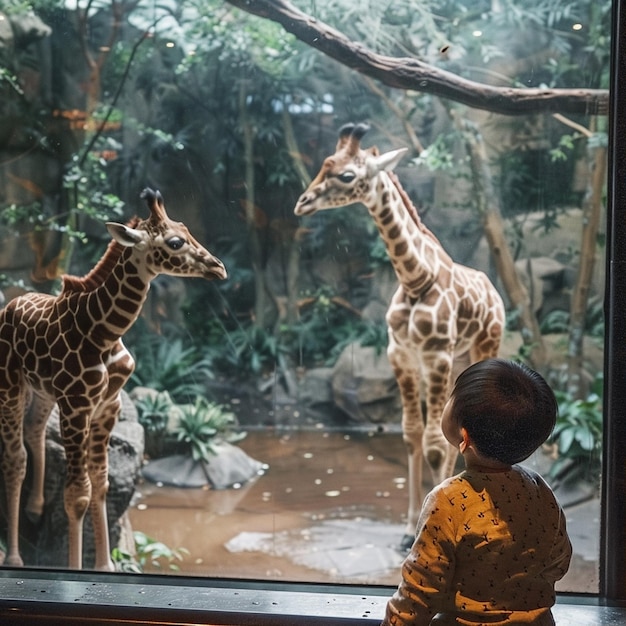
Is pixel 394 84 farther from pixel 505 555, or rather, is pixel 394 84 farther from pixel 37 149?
pixel 505 555

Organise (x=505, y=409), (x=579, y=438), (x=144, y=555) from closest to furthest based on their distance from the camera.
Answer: (x=505, y=409) → (x=579, y=438) → (x=144, y=555)

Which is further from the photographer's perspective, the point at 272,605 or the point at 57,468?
the point at 57,468

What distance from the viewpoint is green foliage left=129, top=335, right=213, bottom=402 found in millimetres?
2799

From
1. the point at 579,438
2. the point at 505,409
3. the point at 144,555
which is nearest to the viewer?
the point at 505,409

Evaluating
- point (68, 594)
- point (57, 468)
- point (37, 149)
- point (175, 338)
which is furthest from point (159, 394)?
point (37, 149)

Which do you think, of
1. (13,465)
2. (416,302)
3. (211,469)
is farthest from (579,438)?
(13,465)

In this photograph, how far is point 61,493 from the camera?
284 cm

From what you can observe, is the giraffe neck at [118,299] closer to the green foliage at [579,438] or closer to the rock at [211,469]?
the rock at [211,469]

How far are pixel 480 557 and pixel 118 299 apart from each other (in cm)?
157

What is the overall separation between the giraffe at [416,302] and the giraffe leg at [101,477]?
915 mm

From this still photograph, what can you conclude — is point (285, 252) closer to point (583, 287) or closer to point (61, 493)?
point (583, 287)

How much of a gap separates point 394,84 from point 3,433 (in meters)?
1.70

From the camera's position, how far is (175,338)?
110 inches

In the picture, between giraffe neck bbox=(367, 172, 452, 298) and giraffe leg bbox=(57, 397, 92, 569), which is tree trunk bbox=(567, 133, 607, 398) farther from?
giraffe leg bbox=(57, 397, 92, 569)
